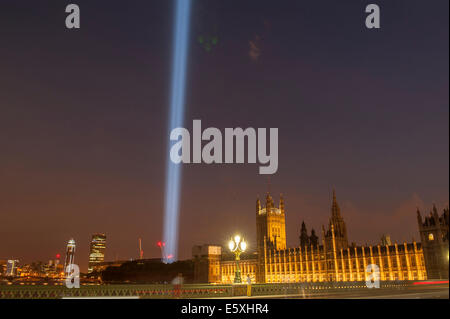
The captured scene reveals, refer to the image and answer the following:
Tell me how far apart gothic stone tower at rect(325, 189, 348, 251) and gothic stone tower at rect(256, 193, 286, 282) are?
25.5 metres

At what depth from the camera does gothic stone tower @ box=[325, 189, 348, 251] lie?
323 ft

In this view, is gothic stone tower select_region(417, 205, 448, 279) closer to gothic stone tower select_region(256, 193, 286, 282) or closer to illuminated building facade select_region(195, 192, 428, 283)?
illuminated building facade select_region(195, 192, 428, 283)

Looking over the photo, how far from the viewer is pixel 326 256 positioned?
322ft

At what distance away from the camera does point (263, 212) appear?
136 meters

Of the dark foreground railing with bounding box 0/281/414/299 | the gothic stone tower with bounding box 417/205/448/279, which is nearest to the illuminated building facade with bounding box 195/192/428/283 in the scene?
the gothic stone tower with bounding box 417/205/448/279

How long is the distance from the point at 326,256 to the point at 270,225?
36023 millimetres

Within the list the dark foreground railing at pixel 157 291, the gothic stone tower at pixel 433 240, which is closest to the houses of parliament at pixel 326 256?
the gothic stone tower at pixel 433 240

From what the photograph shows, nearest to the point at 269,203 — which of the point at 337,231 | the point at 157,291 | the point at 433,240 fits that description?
the point at 337,231

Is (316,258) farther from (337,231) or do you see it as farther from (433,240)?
(433,240)
